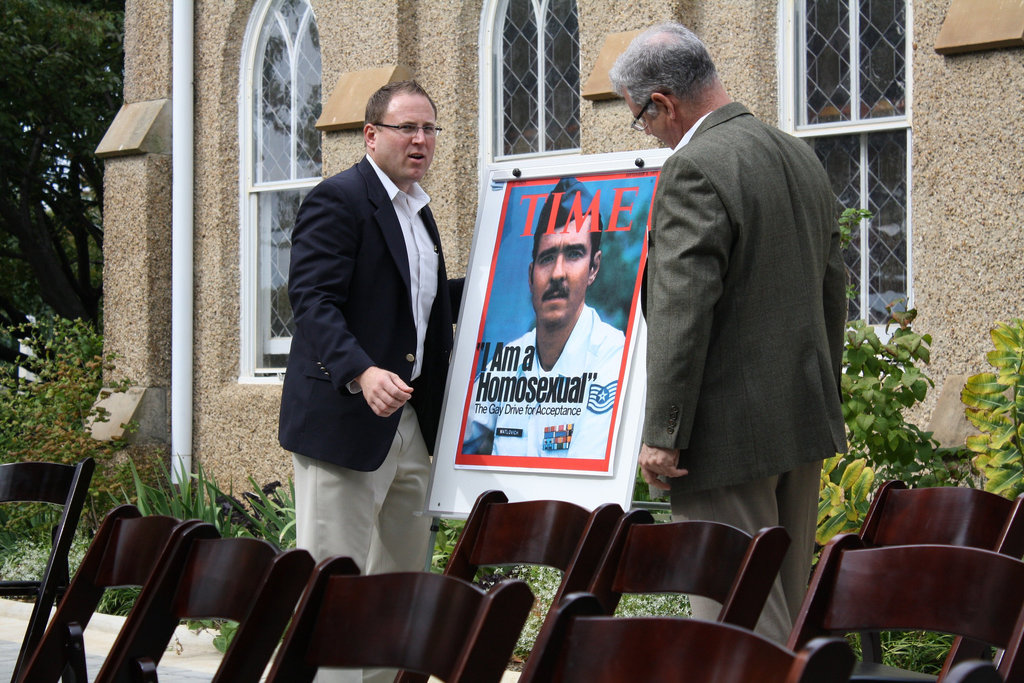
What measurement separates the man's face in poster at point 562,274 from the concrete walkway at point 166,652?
173 centimetres

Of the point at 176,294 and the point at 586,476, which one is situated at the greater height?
the point at 176,294

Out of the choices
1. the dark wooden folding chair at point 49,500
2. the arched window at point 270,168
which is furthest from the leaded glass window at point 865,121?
the dark wooden folding chair at point 49,500

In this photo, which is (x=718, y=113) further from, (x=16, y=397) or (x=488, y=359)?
(x=16, y=397)

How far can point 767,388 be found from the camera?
10.1ft

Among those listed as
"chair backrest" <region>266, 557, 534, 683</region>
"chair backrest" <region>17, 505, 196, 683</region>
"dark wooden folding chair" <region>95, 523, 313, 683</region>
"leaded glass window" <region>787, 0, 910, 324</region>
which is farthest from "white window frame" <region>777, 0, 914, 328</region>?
"chair backrest" <region>266, 557, 534, 683</region>

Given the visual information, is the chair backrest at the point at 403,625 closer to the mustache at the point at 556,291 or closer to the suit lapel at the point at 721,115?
the suit lapel at the point at 721,115

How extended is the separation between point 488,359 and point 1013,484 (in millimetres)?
2101

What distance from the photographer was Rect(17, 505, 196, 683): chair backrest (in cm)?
303

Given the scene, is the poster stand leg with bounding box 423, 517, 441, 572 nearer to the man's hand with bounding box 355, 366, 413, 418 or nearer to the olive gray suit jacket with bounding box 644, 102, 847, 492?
the man's hand with bounding box 355, 366, 413, 418

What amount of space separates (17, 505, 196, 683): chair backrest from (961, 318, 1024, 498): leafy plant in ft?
10.6

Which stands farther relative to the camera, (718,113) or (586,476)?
(586,476)

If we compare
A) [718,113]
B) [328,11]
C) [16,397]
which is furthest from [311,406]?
[16,397]

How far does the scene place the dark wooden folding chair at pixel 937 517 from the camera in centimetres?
301

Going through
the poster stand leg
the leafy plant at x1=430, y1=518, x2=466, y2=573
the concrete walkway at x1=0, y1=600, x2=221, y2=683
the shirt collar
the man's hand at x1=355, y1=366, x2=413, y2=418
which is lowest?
the concrete walkway at x1=0, y1=600, x2=221, y2=683
